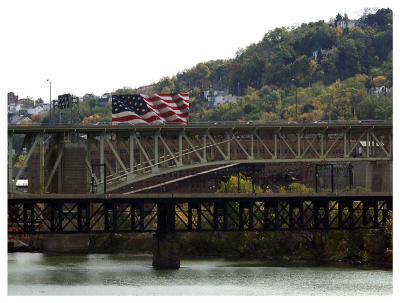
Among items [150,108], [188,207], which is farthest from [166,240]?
[150,108]

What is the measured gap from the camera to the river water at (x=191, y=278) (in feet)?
261

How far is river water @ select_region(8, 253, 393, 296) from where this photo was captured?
79.7 metres

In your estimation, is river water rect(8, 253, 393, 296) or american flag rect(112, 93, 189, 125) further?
american flag rect(112, 93, 189, 125)

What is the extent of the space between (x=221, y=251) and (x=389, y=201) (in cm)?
2562

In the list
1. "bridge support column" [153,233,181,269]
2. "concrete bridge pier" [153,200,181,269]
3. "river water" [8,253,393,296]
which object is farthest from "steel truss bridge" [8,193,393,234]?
"river water" [8,253,393,296]

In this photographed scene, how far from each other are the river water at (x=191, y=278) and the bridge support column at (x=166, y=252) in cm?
109

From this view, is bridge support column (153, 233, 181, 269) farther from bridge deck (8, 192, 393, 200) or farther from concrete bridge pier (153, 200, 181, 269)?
bridge deck (8, 192, 393, 200)

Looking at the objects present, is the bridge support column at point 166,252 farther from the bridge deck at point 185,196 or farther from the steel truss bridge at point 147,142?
the steel truss bridge at point 147,142

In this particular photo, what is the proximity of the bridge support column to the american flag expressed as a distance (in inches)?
1037

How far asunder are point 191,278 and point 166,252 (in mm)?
11684

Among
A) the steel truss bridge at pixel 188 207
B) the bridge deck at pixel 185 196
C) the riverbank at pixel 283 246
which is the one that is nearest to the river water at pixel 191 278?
the steel truss bridge at pixel 188 207
